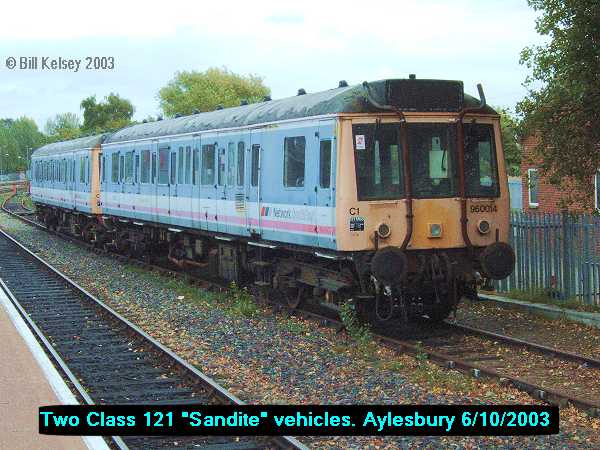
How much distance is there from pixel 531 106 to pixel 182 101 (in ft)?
242

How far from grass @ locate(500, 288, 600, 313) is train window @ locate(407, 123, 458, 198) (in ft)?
11.0

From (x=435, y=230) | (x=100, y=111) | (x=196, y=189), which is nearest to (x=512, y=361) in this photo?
(x=435, y=230)

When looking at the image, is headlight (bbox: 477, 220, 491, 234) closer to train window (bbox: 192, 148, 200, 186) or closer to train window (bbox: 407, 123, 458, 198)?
train window (bbox: 407, 123, 458, 198)

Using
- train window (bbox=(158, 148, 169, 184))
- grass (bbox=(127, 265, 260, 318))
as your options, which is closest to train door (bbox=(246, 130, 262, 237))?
grass (bbox=(127, 265, 260, 318))

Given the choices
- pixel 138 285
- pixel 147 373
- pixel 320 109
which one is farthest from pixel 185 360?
pixel 138 285

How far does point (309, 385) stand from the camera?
9.55 m

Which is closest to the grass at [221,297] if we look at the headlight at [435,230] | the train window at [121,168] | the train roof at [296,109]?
the train roof at [296,109]

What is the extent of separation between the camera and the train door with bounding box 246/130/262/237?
14.4m

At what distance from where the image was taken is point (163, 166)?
786 inches

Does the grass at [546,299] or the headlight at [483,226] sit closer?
the headlight at [483,226]

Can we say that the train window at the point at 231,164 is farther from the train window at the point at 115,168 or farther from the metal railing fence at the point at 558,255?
the train window at the point at 115,168

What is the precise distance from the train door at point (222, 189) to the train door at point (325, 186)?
401 cm

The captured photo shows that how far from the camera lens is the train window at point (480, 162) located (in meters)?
12.1
